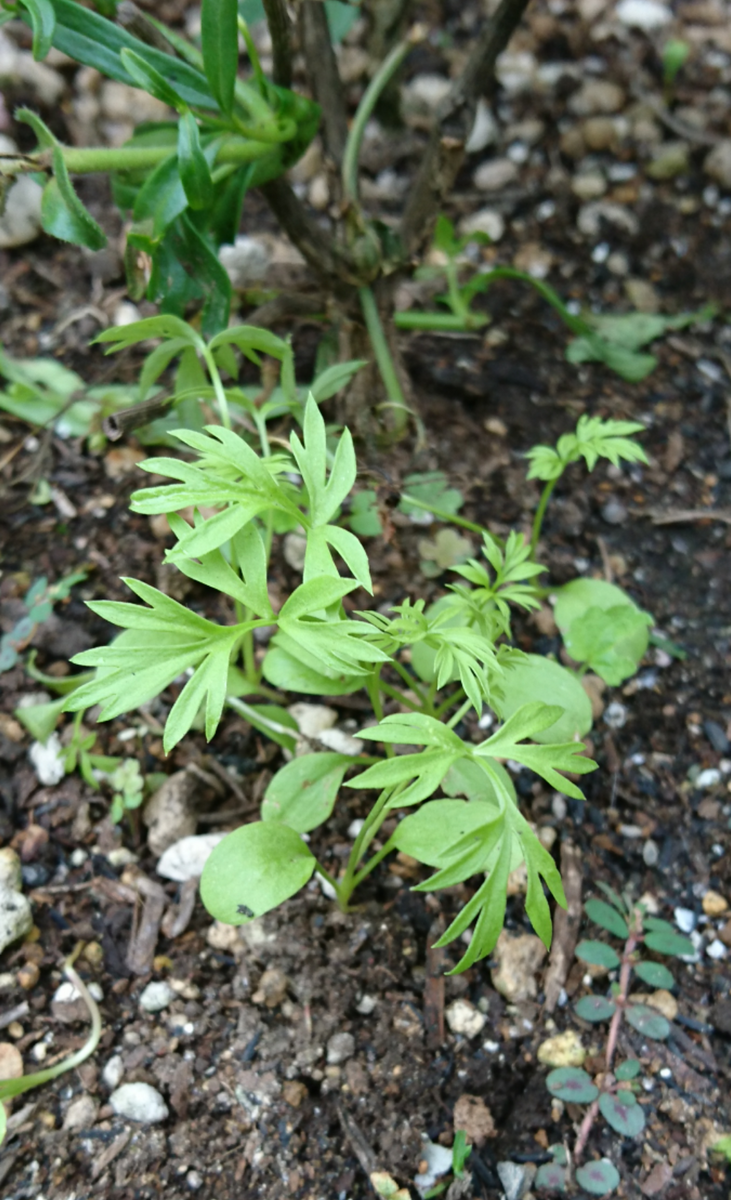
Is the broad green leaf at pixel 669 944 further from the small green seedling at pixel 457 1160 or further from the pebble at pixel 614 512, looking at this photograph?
the pebble at pixel 614 512

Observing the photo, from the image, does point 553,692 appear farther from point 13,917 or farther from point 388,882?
point 13,917

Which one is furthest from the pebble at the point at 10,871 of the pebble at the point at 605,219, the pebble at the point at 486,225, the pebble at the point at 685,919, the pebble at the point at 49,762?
the pebble at the point at 605,219

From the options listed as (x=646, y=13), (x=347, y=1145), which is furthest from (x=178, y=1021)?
(x=646, y=13)

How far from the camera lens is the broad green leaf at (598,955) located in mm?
1269

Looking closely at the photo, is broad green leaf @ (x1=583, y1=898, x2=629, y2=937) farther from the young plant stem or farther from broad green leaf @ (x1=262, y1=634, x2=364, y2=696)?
broad green leaf @ (x1=262, y1=634, x2=364, y2=696)

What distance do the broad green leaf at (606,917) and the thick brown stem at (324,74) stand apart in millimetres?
1309

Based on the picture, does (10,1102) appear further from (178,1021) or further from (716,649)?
(716,649)

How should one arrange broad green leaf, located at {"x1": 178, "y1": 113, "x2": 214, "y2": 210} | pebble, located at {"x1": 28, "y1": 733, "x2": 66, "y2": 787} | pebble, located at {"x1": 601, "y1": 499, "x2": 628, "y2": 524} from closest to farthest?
broad green leaf, located at {"x1": 178, "y1": 113, "x2": 214, "y2": 210}
pebble, located at {"x1": 28, "y1": 733, "x2": 66, "y2": 787}
pebble, located at {"x1": 601, "y1": 499, "x2": 628, "y2": 524}

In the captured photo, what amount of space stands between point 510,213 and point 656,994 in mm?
1709

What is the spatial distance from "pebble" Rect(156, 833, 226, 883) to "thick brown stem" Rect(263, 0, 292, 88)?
120cm

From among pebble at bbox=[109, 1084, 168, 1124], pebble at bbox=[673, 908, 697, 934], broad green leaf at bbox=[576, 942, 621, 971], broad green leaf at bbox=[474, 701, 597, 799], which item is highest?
broad green leaf at bbox=[474, 701, 597, 799]

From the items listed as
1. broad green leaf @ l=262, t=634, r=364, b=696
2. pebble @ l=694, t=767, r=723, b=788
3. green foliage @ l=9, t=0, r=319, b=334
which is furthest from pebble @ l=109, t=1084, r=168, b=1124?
green foliage @ l=9, t=0, r=319, b=334

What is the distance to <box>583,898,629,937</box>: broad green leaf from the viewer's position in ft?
4.22

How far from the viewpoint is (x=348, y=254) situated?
1639 mm
